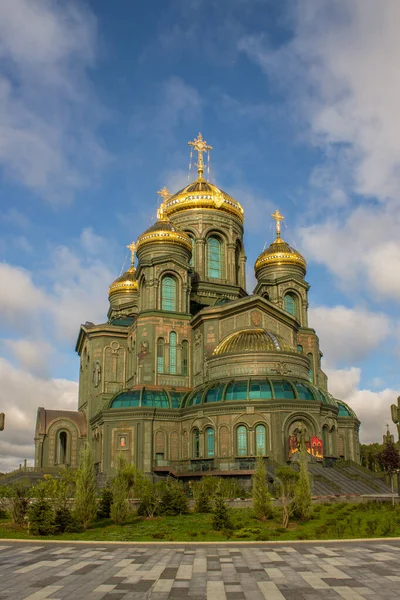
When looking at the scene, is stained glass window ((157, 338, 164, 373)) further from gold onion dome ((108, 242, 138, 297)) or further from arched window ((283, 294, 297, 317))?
gold onion dome ((108, 242, 138, 297))

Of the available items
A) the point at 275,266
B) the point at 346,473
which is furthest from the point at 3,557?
the point at 275,266

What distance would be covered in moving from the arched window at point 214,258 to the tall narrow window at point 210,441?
2057 cm

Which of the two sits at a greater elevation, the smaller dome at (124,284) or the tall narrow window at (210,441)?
the smaller dome at (124,284)

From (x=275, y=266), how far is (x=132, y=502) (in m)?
36.9

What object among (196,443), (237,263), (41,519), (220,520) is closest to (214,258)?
(237,263)

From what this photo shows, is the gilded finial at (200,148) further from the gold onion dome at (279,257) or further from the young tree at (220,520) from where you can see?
the young tree at (220,520)

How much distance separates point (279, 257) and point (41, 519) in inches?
1722

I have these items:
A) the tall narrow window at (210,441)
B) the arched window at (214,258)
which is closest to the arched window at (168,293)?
the arched window at (214,258)

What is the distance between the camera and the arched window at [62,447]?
5659 centimetres

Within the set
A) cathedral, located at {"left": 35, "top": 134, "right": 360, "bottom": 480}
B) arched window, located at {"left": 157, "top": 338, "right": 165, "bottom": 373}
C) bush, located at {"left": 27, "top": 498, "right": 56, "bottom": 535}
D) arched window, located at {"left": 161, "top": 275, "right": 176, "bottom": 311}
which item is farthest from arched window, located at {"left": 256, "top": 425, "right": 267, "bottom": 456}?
bush, located at {"left": 27, "top": 498, "right": 56, "bottom": 535}

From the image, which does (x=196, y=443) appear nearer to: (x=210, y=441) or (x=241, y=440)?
(x=210, y=441)

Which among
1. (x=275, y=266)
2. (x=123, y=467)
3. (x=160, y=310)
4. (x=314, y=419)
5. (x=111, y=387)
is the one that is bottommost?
(x=123, y=467)

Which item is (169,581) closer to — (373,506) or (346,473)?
(373,506)

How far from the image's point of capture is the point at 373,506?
2862 centimetres
